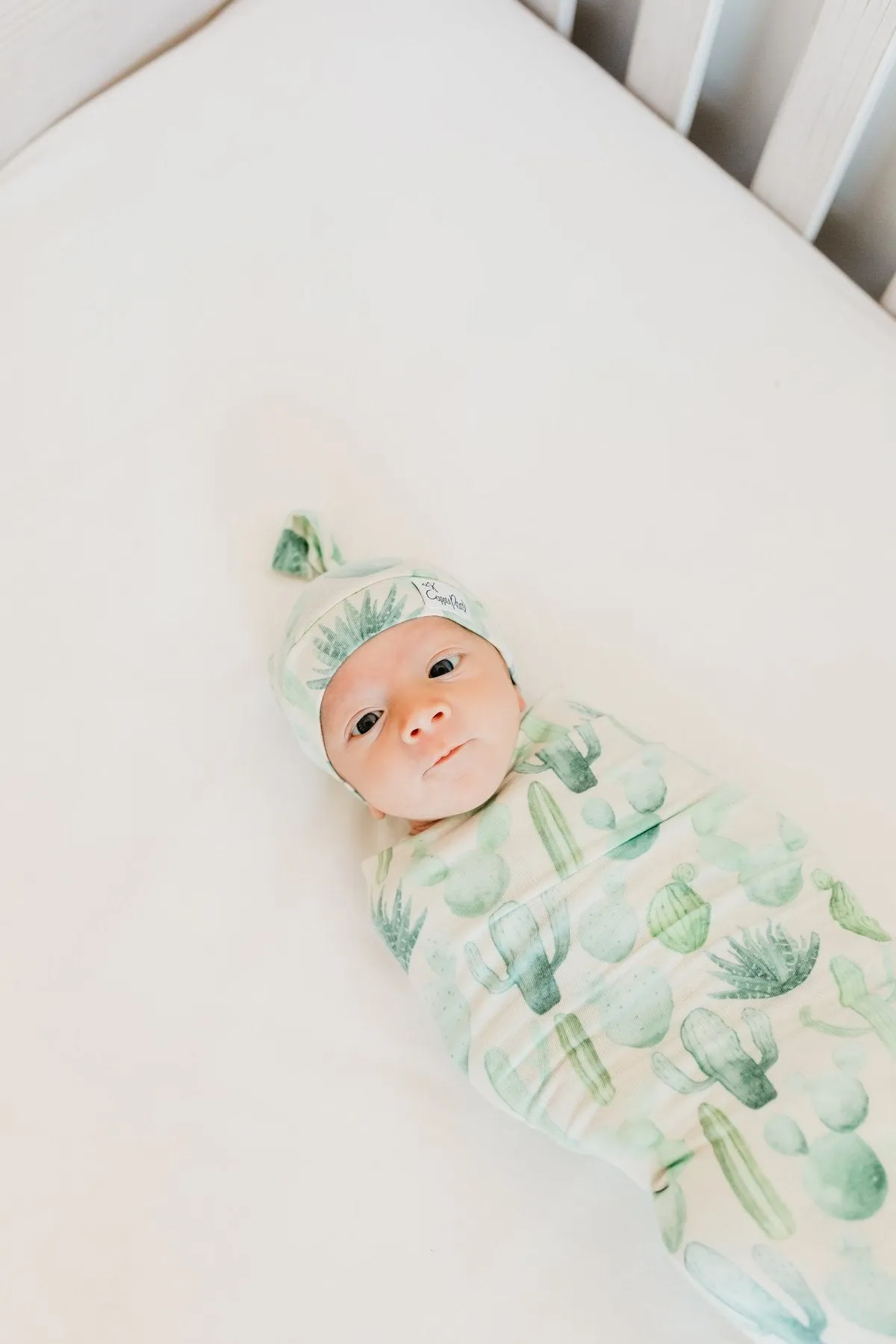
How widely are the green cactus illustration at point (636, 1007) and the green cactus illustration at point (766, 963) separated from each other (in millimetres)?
43

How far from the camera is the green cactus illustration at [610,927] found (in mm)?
883

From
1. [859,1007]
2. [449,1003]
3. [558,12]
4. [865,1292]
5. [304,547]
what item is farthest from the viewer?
[558,12]

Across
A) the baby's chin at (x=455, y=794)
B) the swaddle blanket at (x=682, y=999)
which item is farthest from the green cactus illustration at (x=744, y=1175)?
the baby's chin at (x=455, y=794)

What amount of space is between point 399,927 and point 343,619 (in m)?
0.28

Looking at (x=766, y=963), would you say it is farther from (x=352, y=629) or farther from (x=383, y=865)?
(x=352, y=629)

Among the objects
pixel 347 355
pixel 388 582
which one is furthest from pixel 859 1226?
pixel 347 355

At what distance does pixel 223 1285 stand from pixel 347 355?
93cm

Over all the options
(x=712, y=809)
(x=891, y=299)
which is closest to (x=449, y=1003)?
(x=712, y=809)

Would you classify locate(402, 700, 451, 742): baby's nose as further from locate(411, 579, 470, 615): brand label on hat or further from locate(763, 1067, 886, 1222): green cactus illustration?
locate(763, 1067, 886, 1222): green cactus illustration

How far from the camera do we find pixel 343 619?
3.11ft

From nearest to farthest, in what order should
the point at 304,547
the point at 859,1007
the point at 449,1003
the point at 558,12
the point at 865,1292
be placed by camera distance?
the point at 865,1292 < the point at 859,1007 < the point at 449,1003 < the point at 304,547 < the point at 558,12

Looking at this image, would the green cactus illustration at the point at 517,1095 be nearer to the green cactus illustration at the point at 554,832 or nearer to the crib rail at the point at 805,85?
the green cactus illustration at the point at 554,832

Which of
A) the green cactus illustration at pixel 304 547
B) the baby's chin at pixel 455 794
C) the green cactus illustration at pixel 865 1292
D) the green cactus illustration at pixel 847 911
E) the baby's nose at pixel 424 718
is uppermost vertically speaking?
the green cactus illustration at pixel 304 547

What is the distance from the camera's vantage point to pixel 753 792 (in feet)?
3.32
